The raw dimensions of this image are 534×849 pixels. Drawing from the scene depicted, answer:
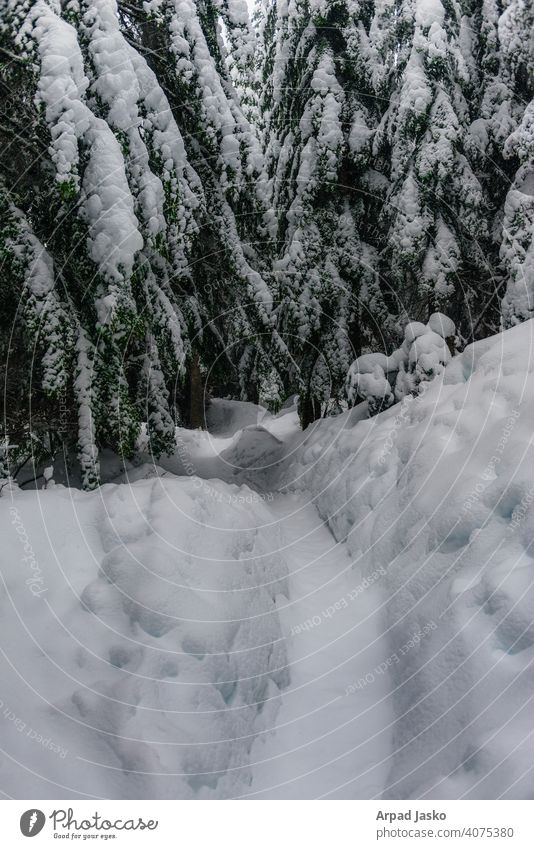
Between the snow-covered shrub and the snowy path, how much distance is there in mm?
2721

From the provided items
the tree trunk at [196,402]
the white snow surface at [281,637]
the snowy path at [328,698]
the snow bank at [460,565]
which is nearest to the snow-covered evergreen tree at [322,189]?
the snow bank at [460,565]

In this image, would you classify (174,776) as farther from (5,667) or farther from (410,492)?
(410,492)

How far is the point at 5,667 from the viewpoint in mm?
2816

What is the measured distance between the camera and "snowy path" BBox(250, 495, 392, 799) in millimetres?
2904

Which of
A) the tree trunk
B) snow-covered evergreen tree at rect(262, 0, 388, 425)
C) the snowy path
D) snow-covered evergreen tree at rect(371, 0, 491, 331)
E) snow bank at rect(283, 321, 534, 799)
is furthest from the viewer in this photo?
the tree trunk

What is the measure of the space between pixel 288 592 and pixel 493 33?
31.7ft

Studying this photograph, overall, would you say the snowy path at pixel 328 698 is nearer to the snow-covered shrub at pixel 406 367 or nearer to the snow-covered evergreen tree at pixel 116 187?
the snow-covered evergreen tree at pixel 116 187


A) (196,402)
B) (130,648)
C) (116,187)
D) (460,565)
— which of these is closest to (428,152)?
(116,187)

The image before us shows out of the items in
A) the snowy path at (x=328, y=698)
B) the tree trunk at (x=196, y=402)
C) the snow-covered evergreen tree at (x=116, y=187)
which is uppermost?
the snow-covered evergreen tree at (x=116, y=187)

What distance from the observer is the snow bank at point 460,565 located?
2.50 meters

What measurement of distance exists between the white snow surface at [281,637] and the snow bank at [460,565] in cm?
1

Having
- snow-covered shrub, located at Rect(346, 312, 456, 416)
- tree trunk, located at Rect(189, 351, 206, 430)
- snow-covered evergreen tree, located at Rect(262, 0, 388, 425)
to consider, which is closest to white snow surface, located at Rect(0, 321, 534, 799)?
snow-covered shrub, located at Rect(346, 312, 456, 416)

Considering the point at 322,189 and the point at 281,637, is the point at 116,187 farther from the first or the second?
the point at 322,189

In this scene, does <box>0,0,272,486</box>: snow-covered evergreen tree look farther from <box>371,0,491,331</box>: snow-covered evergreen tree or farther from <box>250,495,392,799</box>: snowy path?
<box>371,0,491,331</box>: snow-covered evergreen tree
